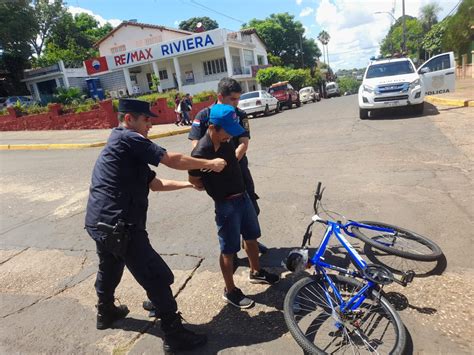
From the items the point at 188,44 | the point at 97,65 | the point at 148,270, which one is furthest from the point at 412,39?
the point at 148,270

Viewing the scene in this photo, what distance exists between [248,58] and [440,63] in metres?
27.8

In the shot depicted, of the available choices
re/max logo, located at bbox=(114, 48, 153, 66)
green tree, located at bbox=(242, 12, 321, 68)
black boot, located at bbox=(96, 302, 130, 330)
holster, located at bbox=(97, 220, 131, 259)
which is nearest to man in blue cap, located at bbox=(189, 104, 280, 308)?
holster, located at bbox=(97, 220, 131, 259)

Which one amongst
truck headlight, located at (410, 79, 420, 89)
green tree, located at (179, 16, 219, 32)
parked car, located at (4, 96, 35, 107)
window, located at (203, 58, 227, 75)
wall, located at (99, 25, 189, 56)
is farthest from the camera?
green tree, located at (179, 16, 219, 32)

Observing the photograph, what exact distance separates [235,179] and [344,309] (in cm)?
129

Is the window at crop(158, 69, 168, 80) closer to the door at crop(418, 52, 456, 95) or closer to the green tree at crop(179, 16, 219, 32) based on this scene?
the door at crop(418, 52, 456, 95)

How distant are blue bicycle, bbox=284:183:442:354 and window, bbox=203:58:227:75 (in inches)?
1280

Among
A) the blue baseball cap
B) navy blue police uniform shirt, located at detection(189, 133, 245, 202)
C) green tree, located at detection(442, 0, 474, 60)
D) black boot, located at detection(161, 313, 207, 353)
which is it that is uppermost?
green tree, located at detection(442, 0, 474, 60)

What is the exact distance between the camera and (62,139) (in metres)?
15.4

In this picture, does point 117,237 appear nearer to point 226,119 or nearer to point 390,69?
point 226,119

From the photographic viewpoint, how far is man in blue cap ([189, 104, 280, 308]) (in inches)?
111

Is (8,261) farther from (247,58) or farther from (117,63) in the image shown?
(247,58)

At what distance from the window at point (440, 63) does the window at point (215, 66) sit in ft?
76.6

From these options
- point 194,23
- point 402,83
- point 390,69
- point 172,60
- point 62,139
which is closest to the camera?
point 402,83

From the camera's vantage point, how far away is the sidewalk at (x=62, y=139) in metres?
13.9
